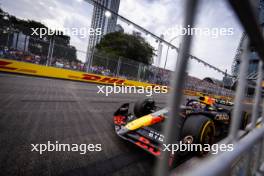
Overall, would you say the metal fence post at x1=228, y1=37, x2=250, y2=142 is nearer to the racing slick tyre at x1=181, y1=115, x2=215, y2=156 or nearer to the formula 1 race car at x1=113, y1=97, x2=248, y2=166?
→ the formula 1 race car at x1=113, y1=97, x2=248, y2=166

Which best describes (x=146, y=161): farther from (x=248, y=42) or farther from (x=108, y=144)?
(x=248, y=42)

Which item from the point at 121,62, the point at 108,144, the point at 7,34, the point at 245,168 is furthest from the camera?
the point at 121,62

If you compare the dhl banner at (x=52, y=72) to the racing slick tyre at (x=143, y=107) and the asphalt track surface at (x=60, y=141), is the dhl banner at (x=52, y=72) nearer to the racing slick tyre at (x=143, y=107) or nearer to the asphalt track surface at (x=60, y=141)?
the asphalt track surface at (x=60, y=141)

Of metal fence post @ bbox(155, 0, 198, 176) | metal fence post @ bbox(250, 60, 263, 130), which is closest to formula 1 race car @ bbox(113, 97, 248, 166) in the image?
metal fence post @ bbox(250, 60, 263, 130)

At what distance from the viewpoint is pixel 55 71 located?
11.8m

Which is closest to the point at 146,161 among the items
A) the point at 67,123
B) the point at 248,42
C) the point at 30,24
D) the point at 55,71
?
the point at 67,123

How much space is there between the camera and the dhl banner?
32.0ft

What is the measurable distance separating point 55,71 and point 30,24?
1178 inches

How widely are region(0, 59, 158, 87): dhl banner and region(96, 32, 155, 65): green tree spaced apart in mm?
19126

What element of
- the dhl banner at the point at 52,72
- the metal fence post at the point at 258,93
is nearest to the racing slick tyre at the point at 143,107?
the metal fence post at the point at 258,93

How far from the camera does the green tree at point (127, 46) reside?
3409 cm

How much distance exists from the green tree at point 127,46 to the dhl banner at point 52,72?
19126mm

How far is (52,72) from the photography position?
11.6m

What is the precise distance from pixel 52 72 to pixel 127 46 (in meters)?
24.0
